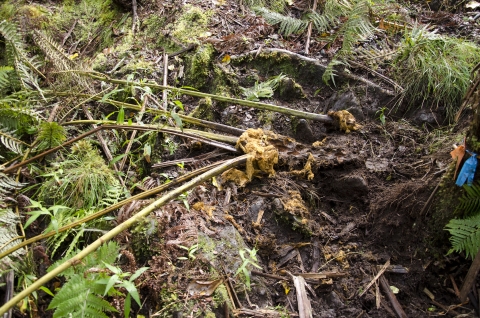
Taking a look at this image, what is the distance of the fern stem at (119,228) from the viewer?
1430mm

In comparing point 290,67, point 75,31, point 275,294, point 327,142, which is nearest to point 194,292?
point 275,294

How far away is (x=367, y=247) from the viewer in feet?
6.97

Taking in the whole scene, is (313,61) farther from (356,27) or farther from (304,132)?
(304,132)

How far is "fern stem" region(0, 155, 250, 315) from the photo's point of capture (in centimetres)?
143

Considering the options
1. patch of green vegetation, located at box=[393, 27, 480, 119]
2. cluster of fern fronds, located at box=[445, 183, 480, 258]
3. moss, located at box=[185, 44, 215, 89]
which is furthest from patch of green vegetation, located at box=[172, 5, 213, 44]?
cluster of fern fronds, located at box=[445, 183, 480, 258]

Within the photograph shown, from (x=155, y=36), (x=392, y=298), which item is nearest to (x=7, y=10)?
(x=155, y=36)

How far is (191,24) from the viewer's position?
11.5ft

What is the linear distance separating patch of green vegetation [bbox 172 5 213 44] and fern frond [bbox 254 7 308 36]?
0.58 metres

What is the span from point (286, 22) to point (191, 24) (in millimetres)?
896

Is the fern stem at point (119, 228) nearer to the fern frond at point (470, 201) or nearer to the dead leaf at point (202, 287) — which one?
the dead leaf at point (202, 287)

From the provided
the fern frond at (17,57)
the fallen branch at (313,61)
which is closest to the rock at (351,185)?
the fallen branch at (313,61)

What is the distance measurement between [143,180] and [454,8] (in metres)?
3.38

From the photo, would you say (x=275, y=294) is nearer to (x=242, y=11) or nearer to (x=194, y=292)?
(x=194, y=292)

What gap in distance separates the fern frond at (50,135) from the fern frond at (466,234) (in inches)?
89.9
